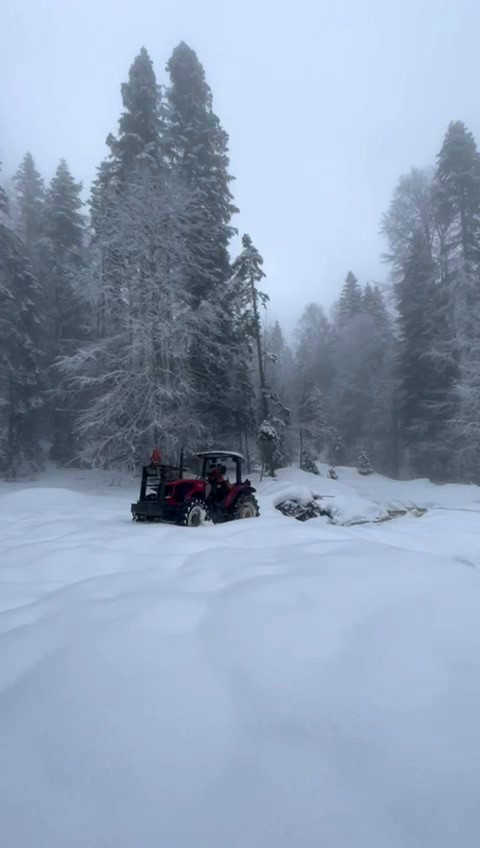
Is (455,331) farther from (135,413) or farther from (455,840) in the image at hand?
(455,840)

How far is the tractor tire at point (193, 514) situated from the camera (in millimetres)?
8773

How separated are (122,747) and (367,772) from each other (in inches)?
40.6

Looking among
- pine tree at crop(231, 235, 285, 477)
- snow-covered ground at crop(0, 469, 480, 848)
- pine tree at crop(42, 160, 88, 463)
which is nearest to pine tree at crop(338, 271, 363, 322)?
pine tree at crop(231, 235, 285, 477)

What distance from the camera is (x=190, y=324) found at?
17594 mm

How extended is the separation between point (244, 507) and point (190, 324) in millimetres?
9621

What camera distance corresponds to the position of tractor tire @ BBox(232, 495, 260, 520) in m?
10.1

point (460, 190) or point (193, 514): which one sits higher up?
point (460, 190)

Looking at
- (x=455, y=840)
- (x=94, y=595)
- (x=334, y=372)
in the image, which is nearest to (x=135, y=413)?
(x=94, y=595)

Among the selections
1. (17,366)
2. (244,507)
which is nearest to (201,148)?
(17,366)

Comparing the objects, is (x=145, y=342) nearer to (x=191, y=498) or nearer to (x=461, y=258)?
(x=191, y=498)

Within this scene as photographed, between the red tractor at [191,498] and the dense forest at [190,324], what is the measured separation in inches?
213

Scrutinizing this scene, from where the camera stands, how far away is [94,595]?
3562 mm

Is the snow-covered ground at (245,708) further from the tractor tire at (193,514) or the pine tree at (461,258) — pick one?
the pine tree at (461,258)

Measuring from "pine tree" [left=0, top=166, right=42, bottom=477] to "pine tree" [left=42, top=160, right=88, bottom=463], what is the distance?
57.1 inches
